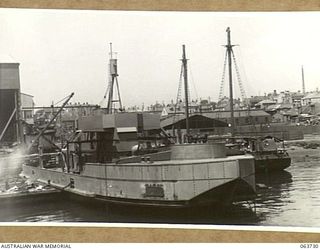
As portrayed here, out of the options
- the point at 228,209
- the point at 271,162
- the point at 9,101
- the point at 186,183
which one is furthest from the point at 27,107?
the point at 271,162

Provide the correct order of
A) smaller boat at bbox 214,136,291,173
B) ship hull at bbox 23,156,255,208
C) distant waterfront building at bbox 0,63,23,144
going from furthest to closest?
smaller boat at bbox 214,136,291,173 → ship hull at bbox 23,156,255,208 → distant waterfront building at bbox 0,63,23,144

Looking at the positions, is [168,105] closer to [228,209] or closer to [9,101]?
[228,209]

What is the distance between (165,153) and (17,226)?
2.22 feet

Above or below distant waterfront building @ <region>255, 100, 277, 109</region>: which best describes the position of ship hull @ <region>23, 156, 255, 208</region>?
below

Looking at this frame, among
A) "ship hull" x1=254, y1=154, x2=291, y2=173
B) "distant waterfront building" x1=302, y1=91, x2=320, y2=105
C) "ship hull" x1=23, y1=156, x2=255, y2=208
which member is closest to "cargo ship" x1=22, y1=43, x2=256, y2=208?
"ship hull" x1=23, y1=156, x2=255, y2=208

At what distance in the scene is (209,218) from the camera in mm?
1874

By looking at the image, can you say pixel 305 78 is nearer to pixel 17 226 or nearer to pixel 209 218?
pixel 209 218

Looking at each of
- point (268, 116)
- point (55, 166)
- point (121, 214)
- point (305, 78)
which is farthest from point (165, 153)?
point (55, 166)

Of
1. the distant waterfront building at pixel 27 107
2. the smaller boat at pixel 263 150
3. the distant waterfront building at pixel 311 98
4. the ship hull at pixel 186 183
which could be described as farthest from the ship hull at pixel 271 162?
the distant waterfront building at pixel 27 107

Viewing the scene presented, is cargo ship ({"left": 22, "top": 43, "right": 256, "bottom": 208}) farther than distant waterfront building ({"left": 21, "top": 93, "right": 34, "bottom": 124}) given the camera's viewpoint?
Yes

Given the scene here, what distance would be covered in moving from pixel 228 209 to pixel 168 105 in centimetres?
47

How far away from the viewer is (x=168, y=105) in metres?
2.01

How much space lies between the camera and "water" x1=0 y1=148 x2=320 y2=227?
1.87m

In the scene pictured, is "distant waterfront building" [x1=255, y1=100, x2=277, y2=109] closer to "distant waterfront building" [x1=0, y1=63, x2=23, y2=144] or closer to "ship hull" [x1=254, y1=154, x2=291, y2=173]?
"ship hull" [x1=254, y1=154, x2=291, y2=173]
